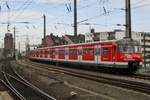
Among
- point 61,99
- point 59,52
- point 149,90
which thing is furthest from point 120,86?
point 59,52

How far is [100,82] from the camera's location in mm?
25375

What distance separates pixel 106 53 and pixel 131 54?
2264mm

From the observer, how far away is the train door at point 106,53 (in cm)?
3247

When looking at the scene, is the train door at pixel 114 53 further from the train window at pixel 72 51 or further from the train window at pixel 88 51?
the train window at pixel 72 51

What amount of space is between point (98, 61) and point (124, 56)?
410 centimetres

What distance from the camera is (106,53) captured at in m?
33.2

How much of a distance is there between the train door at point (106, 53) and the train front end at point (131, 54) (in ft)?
3.98

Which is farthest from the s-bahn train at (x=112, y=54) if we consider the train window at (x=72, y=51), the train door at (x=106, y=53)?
the train window at (x=72, y=51)

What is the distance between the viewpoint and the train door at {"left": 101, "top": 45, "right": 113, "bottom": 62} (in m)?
32.5

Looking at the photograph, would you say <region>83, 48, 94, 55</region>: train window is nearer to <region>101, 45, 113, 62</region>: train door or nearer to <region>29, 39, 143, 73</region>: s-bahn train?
<region>29, 39, 143, 73</region>: s-bahn train

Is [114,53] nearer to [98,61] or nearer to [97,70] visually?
[98,61]

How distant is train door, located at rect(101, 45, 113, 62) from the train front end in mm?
1213

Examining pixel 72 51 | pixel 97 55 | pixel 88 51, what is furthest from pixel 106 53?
pixel 72 51

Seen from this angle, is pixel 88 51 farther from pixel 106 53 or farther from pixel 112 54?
pixel 112 54
